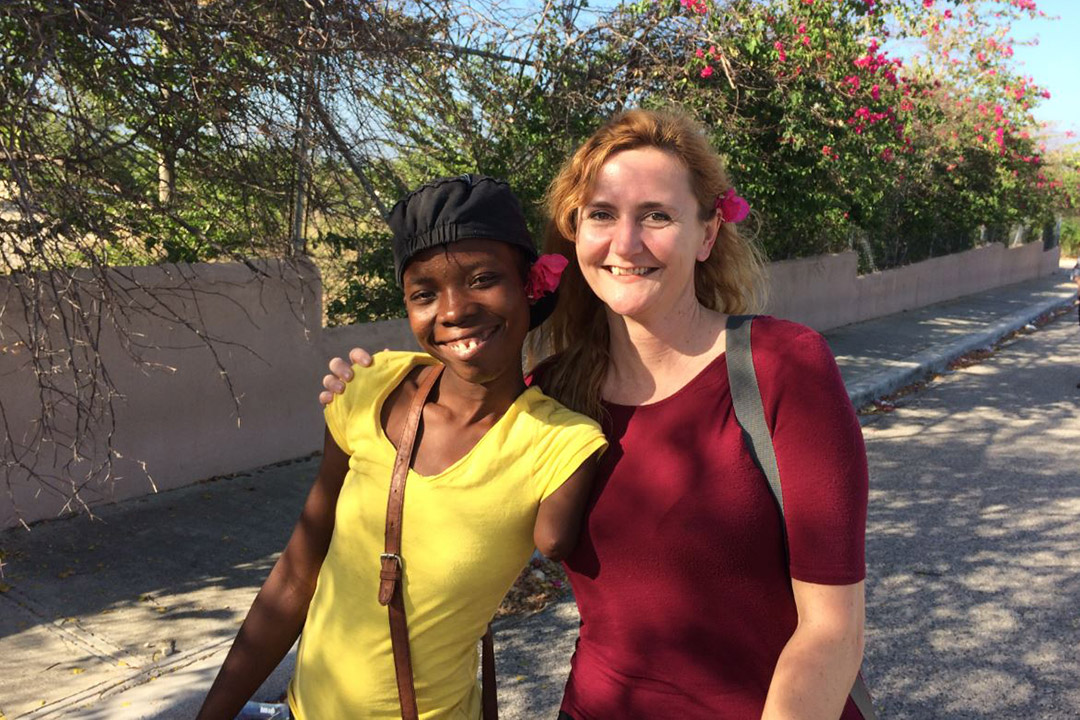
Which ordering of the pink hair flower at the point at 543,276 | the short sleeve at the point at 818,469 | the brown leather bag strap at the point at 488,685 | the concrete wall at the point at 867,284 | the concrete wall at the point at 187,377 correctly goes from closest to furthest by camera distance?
1. the short sleeve at the point at 818,469
2. the pink hair flower at the point at 543,276
3. the brown leather bag strap at the point at 488,685
4. the concrete wall at the point at 187,377
5. the concrete wall at the point at 867,284

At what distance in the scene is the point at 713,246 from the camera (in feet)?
6.47

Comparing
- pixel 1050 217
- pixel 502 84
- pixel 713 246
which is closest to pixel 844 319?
pixel 502 84

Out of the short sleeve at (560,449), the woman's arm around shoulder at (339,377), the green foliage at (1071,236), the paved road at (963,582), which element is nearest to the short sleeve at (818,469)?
the short sleeve at (560,449)

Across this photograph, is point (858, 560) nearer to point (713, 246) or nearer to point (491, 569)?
point (491, 569)

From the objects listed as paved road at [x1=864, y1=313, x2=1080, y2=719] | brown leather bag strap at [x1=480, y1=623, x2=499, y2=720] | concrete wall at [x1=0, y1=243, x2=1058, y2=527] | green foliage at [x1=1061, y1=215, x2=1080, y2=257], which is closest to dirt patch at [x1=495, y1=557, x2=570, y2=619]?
paved road at [x1=864, y1=313, x2=1080, y2=719]

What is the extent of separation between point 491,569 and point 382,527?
0.66 ft

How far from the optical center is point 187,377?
6.00 meters

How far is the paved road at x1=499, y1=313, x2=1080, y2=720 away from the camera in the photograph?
3.83 metres

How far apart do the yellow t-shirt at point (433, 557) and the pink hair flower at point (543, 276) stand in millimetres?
206

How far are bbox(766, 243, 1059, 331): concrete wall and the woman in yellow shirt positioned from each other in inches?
284

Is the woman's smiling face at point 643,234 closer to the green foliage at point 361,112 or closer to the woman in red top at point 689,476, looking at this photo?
the woman in red top at point 689,476

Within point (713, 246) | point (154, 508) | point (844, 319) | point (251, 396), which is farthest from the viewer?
point (844, 319)

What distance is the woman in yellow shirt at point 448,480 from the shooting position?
5.23ft

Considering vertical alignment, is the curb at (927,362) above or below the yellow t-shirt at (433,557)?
below
